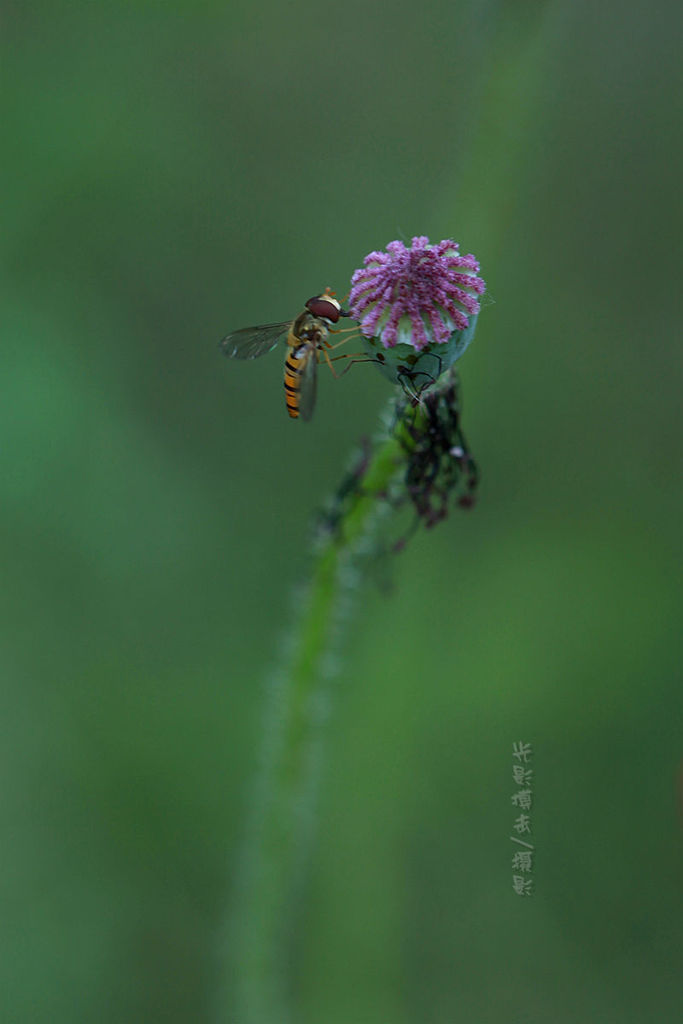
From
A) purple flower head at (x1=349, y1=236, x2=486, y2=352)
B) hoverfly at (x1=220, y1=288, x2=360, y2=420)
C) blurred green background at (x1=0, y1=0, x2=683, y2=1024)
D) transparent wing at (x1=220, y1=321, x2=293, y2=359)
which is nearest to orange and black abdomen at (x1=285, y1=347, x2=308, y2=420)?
Answer: hoverfly at (x1=220, y1=288, x2=360, y2=420)

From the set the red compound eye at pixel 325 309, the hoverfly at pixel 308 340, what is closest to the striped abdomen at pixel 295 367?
the hoverfly at pixel 308 340

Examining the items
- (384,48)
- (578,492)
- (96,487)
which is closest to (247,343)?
(96,487)

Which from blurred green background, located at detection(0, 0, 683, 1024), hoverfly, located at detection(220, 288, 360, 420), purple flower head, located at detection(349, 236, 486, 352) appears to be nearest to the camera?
purple flower head, located at detection(349, 236, 486, 352)

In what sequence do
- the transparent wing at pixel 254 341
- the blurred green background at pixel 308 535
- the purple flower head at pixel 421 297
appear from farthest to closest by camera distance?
the blurred green background at pixel 308 535, the transparent wing at pixel 254 341, the purple flower head at pixel 421 297

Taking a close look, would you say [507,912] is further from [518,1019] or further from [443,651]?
[443,651]

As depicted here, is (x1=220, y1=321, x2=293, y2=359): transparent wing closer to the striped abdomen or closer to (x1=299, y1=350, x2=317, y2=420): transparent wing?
the striped abdomen

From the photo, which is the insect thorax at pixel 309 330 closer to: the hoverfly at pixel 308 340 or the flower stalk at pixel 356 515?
the hoverfly at pixel 308 340
